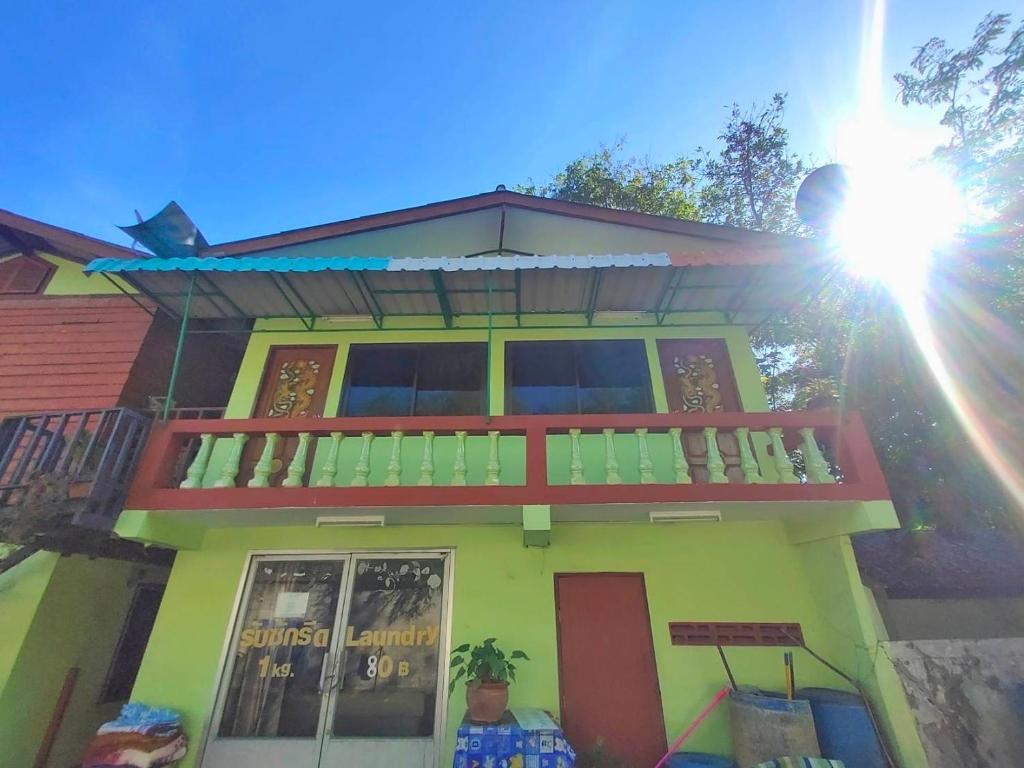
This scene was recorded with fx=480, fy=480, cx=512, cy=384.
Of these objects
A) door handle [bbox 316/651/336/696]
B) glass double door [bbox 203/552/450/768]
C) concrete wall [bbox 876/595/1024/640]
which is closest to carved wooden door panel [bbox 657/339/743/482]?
concrete wall [bbox 876/595/1024/640]

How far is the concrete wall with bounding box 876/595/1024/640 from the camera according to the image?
202 inches

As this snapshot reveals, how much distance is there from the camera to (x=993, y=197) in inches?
239

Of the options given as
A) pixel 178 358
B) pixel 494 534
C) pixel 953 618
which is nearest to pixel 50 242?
pixel 178 358

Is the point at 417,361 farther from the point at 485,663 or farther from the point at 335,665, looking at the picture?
the point at 485,663

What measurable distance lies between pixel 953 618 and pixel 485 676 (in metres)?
5.12

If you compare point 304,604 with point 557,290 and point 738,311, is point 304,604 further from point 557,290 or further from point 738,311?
point 738,311

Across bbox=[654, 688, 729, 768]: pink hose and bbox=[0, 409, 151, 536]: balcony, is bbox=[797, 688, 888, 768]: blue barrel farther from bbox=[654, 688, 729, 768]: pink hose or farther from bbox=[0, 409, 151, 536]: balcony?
bbox=[0, 409, 151, 536]: balcony

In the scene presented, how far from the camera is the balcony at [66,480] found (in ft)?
12.1

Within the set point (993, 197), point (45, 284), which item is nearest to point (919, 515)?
point (993, 197)

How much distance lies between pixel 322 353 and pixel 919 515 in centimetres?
768

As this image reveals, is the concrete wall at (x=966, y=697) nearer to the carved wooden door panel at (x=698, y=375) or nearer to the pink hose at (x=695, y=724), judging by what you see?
the pink hose at (x=695, y=724)

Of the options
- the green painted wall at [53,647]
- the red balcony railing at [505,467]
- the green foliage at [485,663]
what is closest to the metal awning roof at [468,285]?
the red balcony railing at [505,467]

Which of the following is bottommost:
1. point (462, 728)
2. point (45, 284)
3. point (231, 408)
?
point (462, 728)

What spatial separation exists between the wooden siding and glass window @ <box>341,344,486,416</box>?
8.55 ft
